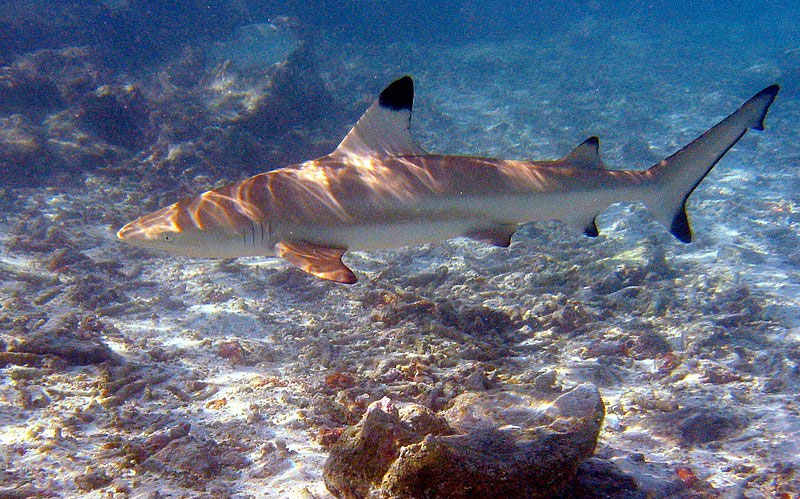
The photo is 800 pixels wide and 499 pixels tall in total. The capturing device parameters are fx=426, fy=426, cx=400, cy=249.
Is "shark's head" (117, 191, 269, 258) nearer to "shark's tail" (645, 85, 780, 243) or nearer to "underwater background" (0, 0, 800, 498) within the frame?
"underwater background" (0, 0, 800, 498)

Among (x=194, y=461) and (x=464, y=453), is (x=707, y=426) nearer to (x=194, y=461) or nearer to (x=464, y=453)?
(x=464, y=453)

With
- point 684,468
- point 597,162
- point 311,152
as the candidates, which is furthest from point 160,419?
point 311,152

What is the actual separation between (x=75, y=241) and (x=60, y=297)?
8.09ft

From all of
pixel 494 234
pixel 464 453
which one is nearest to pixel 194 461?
pixel 464 453

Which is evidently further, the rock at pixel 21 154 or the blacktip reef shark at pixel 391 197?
the rock at pixel 21 154

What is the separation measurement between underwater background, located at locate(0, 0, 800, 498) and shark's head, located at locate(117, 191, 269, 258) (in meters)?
1.44

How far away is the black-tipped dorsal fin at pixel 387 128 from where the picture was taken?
3.77 meters

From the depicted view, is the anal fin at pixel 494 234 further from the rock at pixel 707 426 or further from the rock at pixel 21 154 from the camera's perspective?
the rock at pixel 21 154

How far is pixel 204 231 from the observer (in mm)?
3273

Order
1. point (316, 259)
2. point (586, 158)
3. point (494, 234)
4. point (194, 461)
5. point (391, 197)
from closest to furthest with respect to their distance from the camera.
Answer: point (194, 461)
point (316, 259)
point (391, 197)
point (494, 234)
point (586, 158)

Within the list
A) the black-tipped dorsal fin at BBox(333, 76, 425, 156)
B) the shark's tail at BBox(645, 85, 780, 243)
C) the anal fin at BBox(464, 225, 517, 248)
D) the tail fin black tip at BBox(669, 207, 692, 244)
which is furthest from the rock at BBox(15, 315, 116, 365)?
the tail fin black tip at BBox(669, 207, 692, 244)

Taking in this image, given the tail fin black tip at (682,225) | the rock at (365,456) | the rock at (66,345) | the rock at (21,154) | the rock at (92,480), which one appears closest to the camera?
the rock at (365,456)

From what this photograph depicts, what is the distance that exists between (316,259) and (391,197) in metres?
0.82

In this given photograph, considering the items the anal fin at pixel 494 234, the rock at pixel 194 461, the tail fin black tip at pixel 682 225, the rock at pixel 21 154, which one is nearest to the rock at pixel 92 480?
the rock at pixel 194 461
